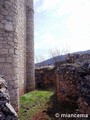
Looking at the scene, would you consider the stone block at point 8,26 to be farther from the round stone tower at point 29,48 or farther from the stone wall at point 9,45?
the round stone tower at point 29,48

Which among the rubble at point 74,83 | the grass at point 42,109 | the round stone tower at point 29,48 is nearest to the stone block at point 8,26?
the rubble at point 74,83

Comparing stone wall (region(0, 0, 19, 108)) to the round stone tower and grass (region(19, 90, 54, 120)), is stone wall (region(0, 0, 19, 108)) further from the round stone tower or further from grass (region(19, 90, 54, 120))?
the round stone tower

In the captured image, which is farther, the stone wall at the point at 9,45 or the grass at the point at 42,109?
the grass at the point at 42,109

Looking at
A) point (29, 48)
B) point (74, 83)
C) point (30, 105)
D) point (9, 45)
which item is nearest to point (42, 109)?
point (30, 105)

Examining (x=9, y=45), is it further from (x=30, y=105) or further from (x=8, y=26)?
(x=30, y=105)

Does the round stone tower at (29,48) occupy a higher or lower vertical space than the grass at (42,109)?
higher

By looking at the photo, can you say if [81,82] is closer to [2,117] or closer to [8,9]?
[2,117]

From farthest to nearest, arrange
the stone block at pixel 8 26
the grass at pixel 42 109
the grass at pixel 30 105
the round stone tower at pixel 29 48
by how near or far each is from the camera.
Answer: the round stone tower at pixel 29 48 < the grass at pixel 30 105 < the grass at pixel 42 109 < the stone block at pixel 8 26

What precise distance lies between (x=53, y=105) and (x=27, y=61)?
16.8 feet

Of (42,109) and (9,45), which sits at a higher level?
(9,45)

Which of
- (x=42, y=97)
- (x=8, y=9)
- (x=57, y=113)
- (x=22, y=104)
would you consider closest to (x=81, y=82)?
(x=57, y=113)

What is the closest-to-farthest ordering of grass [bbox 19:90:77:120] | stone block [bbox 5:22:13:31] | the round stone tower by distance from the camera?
stone block [bbox 5:22:13:31] < grass [bbox 19:90:77:120] < the round stone tower

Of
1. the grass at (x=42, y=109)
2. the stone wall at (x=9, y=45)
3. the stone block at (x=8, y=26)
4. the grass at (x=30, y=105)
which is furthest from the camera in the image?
the grass at (x=30, y=105)

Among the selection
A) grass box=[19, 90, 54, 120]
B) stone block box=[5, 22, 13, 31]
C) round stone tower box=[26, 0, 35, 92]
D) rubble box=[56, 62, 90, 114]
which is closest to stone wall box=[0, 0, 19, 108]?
stone block box=[5, 22, 13, 31]
